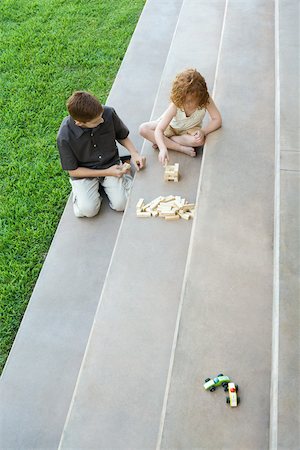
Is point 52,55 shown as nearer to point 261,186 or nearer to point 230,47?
point 230,47

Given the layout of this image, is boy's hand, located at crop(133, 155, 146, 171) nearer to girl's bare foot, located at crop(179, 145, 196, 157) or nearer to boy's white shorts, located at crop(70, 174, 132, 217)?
boy's white shorts, located at crop(70, 174, 132, 217)

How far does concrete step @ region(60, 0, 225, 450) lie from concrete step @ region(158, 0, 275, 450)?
18 cm

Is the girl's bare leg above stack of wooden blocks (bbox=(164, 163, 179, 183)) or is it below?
above

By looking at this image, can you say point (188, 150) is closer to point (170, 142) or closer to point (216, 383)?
point (170, 142)

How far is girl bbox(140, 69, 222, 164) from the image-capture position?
11.0ft

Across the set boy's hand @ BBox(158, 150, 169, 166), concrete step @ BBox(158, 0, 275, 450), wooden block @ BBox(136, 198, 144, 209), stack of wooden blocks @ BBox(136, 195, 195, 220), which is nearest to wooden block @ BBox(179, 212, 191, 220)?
stack of wooden blocks @ BBox(136, 195, 195, 220)

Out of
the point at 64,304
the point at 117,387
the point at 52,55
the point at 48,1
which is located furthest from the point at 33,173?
the point at 48,1

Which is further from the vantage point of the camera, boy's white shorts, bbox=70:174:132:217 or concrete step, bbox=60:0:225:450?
boy's white shorts, bbox=70:174:132:217

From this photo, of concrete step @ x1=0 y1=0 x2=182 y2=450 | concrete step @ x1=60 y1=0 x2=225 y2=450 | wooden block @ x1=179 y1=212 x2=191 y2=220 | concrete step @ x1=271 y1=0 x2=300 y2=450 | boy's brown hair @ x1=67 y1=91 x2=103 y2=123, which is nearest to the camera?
concrete step @ x1=271 y1=0 x2=300 y2=450

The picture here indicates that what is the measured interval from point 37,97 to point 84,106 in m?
1.85

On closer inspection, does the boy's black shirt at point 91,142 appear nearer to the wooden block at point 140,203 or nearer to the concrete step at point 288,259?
the wooden block at point 140,203

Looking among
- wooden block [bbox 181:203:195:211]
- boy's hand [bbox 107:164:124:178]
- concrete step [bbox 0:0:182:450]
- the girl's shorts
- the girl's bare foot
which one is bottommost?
concrete step [bbox 0:0:182:450]

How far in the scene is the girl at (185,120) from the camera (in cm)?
336

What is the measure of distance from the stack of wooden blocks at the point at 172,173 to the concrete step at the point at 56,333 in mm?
494
